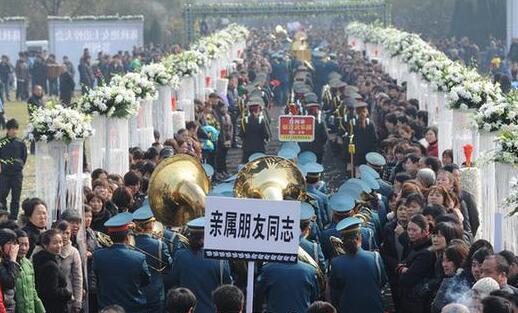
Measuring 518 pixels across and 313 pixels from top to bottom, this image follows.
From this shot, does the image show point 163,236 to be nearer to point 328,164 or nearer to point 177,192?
point 177,192

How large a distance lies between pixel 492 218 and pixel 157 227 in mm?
3883

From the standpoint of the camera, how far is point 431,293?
11750mm

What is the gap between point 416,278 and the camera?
40.1ft

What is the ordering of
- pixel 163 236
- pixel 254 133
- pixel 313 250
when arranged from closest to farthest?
pixel 313 250
pixel 163 236
pixel 254 133

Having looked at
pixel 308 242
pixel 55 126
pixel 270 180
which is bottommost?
pixel 308 242

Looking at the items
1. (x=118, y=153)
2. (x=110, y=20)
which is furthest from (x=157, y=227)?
(x=110, y=20)

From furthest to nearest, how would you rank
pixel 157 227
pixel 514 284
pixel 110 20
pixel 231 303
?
pixel 110 20, pixel 157 227, pixel 514 284, pixel 231 303

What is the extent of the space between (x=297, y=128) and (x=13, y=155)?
4.37 metres

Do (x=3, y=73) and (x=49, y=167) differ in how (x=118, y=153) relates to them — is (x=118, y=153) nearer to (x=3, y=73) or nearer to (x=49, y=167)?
(x=49, y=167)

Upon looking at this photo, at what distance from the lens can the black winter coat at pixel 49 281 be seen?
12.2m

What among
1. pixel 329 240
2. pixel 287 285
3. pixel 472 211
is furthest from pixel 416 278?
pixel 472 211

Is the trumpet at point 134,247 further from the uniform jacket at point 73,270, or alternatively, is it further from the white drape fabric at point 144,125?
the white drape fabric at point 144,125

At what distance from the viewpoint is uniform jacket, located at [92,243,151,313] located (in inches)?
484

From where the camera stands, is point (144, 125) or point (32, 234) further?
point (144, 125)
